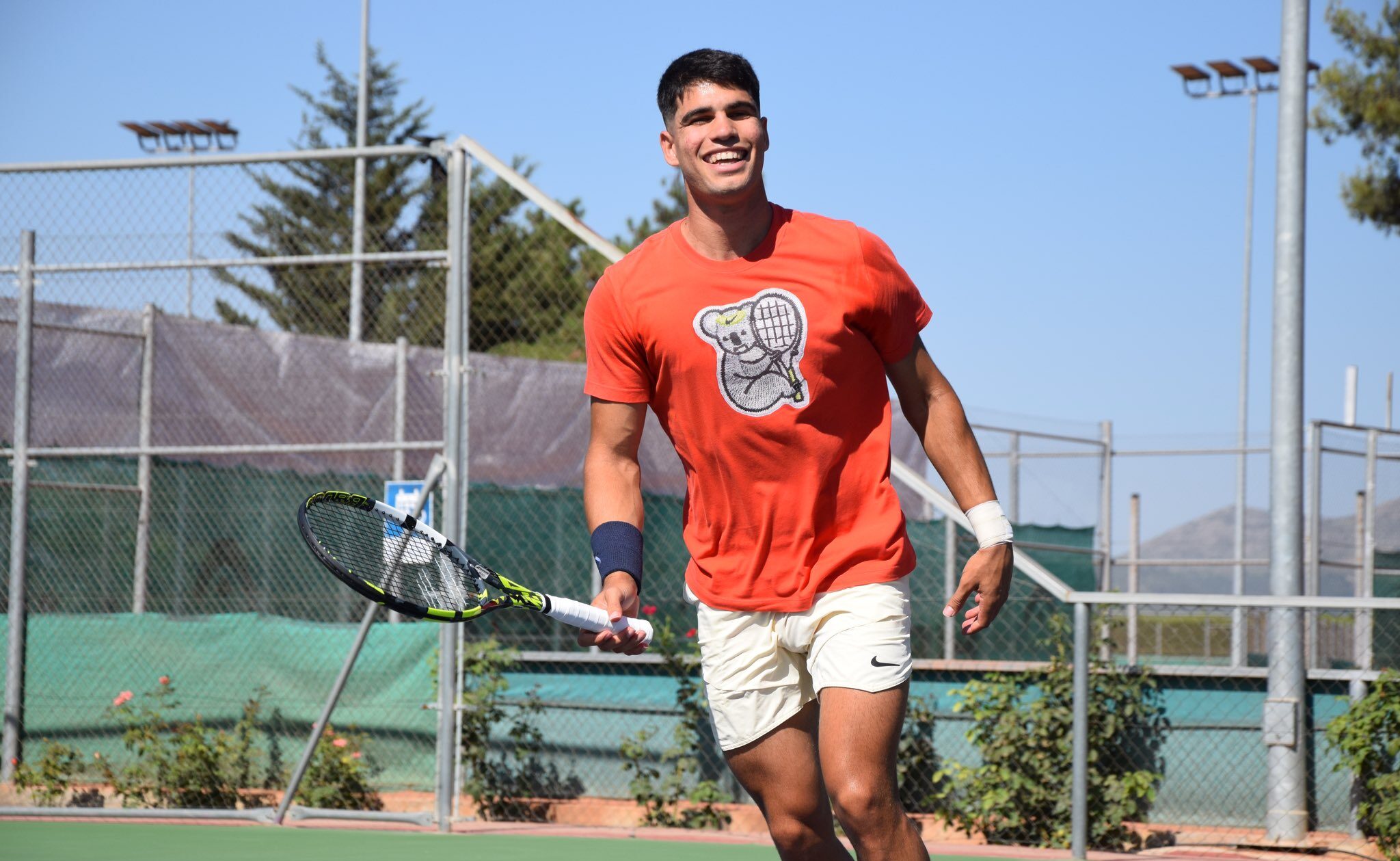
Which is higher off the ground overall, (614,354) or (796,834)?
(614,354)

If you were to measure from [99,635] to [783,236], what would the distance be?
678cm

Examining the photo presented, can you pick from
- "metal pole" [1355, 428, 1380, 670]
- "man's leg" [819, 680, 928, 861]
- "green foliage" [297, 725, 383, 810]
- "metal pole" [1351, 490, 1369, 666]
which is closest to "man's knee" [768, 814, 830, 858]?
"man's leg" [819, 680, 928, 861]

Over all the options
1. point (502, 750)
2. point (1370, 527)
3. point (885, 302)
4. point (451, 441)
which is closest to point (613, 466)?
point (885, 302)

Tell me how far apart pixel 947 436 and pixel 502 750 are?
5829 mm

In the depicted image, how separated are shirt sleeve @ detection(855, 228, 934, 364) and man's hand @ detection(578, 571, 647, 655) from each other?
2.53ft

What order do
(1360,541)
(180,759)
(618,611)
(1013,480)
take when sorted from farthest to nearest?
(1013,480)
(1360,541)
(180,759)
(618,611)

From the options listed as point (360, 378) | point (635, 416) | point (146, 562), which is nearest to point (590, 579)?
point (360, 378)

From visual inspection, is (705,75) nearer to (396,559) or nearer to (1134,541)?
(396,559)

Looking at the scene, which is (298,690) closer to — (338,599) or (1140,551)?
(338,599)

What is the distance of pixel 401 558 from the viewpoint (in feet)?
12.6

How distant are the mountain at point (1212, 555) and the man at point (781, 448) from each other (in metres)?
10.0

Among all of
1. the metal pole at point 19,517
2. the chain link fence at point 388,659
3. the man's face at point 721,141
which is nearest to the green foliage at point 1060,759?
the chain link fence at point 388,659

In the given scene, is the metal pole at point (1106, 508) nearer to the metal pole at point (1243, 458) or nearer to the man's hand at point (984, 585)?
the metal pole at point (1243, 458)

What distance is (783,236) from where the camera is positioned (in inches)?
145
